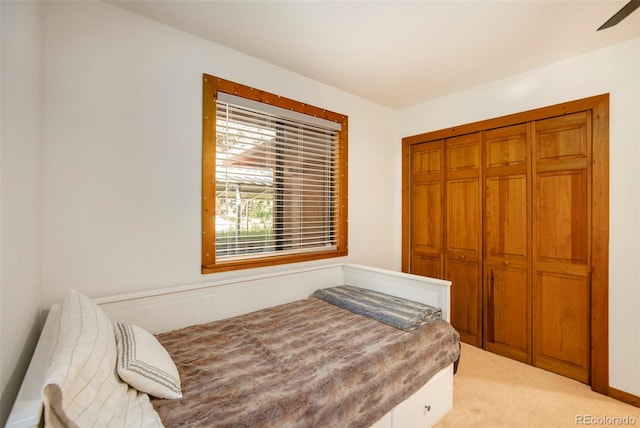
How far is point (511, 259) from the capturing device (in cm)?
266

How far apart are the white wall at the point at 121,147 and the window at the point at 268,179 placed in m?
0.10

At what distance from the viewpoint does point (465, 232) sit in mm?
2959

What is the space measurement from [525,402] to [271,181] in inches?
96.9

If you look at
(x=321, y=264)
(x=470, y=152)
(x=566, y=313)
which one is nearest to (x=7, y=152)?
(x=321, y=264)

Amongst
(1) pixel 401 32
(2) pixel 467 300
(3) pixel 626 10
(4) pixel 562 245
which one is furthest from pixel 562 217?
(1) pixel 401 32

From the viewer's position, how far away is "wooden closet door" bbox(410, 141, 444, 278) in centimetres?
317

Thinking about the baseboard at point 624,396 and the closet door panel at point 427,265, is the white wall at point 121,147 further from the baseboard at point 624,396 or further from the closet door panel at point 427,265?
the baseboard at point 624,396

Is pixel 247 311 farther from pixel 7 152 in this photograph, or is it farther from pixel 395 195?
pixel 395 195

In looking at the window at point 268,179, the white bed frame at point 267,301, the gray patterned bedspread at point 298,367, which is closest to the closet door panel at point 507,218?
the white bed frame at point 267,301

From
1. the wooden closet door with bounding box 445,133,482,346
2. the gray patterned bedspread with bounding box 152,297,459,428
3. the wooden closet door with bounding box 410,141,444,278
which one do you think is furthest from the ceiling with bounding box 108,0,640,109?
the gray patterned bedspread with bounding box 152,297,459,428

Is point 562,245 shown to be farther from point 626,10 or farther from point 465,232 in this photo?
point 626,10

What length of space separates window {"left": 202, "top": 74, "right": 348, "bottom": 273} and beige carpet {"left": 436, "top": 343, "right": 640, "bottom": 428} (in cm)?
153

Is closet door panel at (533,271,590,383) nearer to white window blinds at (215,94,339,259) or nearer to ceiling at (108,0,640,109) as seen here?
ceiling at (108,0,640,109)

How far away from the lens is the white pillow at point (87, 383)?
699mm
